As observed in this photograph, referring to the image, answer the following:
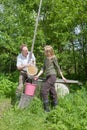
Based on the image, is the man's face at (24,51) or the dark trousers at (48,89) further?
the man's face at (24,51)

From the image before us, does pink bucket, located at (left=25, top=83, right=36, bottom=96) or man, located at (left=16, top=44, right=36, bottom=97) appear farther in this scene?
man, located at (left=16, top=44, right=36, bottom=97)

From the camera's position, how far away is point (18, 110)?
8023 mm

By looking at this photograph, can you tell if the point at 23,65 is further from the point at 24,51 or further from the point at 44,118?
the point at 44,118

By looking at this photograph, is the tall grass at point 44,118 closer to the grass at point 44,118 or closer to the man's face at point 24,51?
the grass at point 44,118

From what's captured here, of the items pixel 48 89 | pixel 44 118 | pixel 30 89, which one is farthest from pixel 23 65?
pixel 44 118

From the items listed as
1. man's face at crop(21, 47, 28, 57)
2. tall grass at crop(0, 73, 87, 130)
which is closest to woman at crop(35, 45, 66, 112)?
tall grass at crop(0, 73, 87, 130)

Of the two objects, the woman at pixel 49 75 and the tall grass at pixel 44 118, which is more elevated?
the woman at pixel 49 75

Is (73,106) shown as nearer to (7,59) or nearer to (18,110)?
(18,110)

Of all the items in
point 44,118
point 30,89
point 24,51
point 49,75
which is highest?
point 24,51

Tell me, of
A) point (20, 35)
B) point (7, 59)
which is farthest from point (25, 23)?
point (7, 59)

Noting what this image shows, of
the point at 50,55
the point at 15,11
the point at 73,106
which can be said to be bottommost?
the point at 73,106

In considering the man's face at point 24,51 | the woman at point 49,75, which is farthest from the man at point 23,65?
the woman at point 49,75

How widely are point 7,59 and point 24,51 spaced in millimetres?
5222

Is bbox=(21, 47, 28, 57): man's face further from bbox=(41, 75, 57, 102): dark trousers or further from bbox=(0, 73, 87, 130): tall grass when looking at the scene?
bbox=(0, 73, 87, 130): tall grass
